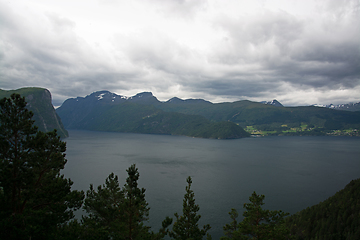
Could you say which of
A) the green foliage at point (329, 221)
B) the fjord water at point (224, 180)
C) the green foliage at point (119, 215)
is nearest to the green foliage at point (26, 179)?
the green foliage at point (119, 215)

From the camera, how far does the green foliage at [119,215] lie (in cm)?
1914

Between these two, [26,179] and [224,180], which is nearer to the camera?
[26,179]

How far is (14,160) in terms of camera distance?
16.9m

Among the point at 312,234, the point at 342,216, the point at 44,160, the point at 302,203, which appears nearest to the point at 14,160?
the point at 44,160

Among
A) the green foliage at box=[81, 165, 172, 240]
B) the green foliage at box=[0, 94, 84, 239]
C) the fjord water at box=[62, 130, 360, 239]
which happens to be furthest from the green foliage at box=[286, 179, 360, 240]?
the green foliage at box=[0, 94, 84, 239]

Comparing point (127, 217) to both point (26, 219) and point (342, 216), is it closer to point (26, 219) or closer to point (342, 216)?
point (26, 219)

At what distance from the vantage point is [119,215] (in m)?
22.6

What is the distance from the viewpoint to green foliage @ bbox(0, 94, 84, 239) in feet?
53.2

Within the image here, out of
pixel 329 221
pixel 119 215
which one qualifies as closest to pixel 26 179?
pixel 119 215

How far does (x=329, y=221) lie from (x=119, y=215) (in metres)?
52.7

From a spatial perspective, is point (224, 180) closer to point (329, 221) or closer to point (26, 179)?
point (329, 221)

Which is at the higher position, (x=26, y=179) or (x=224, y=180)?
(x=26, y=179)

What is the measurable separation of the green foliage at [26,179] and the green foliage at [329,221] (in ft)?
160

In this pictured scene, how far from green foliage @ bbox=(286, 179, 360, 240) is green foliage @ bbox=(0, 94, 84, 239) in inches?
1918
